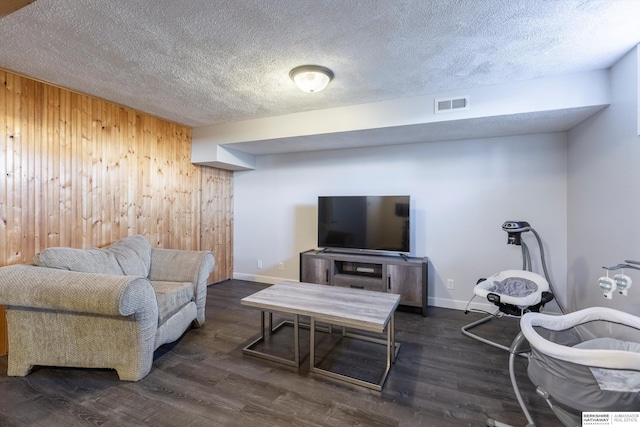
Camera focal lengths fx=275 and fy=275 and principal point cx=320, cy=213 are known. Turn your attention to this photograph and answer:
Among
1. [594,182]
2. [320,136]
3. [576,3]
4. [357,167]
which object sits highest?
[576,3]

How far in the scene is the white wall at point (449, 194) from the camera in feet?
9.95

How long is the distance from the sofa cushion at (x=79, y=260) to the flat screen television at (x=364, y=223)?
2.33 metres

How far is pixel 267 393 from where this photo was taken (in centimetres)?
181

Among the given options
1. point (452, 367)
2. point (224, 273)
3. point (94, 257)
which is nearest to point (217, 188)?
point (224, 273)

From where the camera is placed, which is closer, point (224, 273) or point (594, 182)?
point (594, 182)

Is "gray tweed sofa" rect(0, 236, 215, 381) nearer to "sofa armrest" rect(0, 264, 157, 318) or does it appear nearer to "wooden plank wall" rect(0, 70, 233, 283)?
"sofa armrest" rect(0, 264, 157, 318)

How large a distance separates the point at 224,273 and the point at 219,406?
2.98 metres

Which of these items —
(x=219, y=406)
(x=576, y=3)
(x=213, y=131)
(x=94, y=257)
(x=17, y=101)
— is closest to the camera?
(x=576, y=3)

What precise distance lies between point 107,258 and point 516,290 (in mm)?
3769

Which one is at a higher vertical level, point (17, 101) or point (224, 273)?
point (17, 101)

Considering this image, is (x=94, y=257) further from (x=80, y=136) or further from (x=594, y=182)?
(x=594, y=182)

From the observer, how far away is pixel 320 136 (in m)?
3.21

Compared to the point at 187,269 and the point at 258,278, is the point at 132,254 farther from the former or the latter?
the point at 258,278

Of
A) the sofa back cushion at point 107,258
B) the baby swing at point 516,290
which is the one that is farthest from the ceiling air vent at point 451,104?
the sofa back cushion at point 107,258
